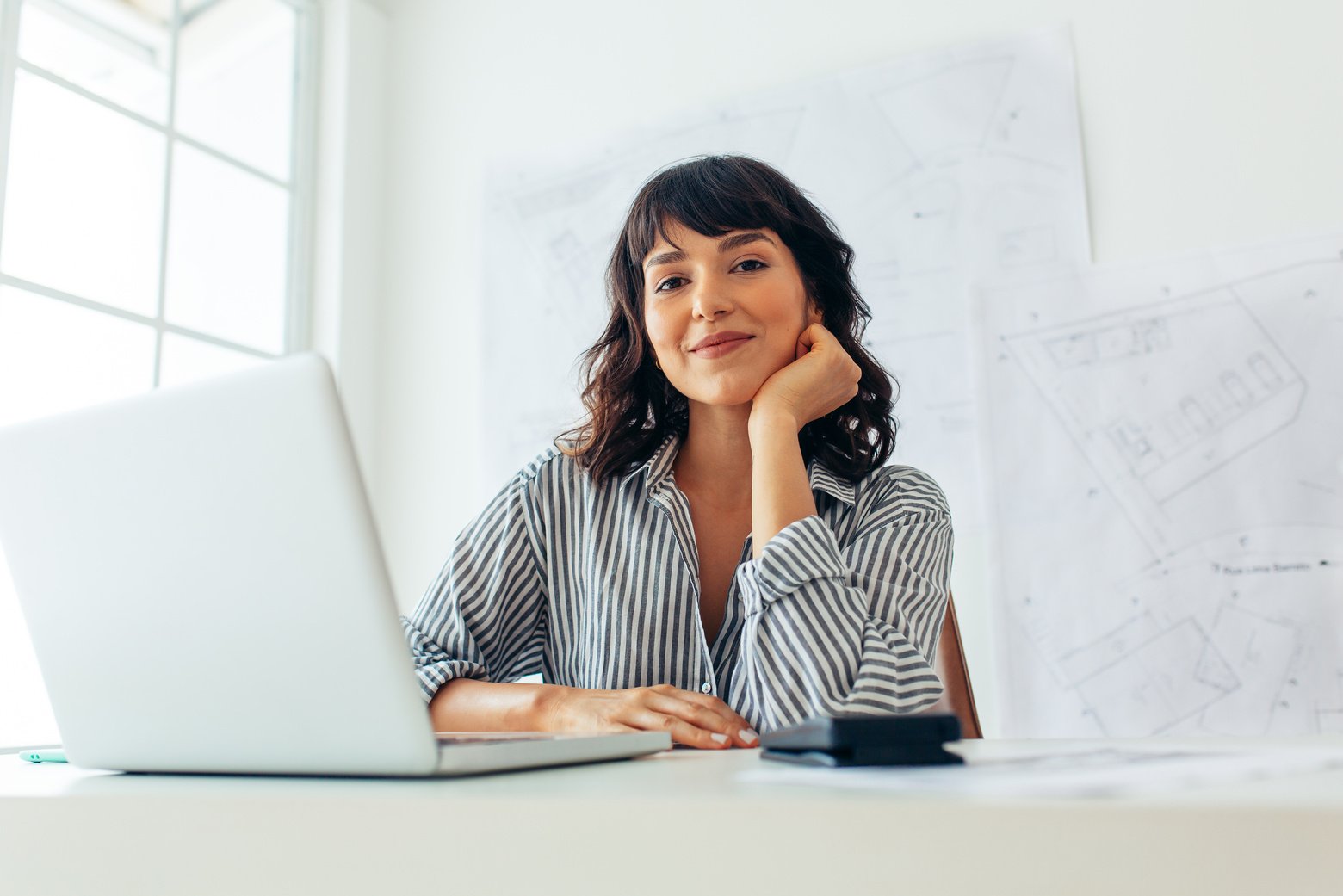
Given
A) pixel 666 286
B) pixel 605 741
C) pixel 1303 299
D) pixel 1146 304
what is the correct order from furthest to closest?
pixel 1146 304, pixel 1303 299, pixel 666 286, pixel 605 741

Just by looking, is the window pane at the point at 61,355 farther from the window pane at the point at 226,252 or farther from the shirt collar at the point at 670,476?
the shirt collar at the point at 670,476

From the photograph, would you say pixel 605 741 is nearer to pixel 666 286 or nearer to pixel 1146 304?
pixel 666 286

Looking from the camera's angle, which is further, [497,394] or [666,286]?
[497,394]

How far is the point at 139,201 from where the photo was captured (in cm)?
251

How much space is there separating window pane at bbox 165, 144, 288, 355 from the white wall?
11.5 inches

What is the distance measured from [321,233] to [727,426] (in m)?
1.85

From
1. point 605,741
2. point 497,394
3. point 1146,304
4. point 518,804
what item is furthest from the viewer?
point 497,394

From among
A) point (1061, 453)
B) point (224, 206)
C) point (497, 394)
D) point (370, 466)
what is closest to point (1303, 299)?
point (1061, 453)

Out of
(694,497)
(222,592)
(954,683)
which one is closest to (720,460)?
(694,497)

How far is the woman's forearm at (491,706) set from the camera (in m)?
1.08

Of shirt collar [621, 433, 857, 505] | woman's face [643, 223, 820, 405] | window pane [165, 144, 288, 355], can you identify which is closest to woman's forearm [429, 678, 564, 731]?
shirt collar [621, 433, 857, 505]

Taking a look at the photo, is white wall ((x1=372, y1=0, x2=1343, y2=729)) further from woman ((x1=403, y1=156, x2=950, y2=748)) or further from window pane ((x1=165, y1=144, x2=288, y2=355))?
woman ((x1=403, y1=156, x2=950, y2=748))

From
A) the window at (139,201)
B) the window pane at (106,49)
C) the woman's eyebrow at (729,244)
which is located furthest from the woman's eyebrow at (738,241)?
the window pane at (106,49)

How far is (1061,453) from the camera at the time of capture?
2033 mm
